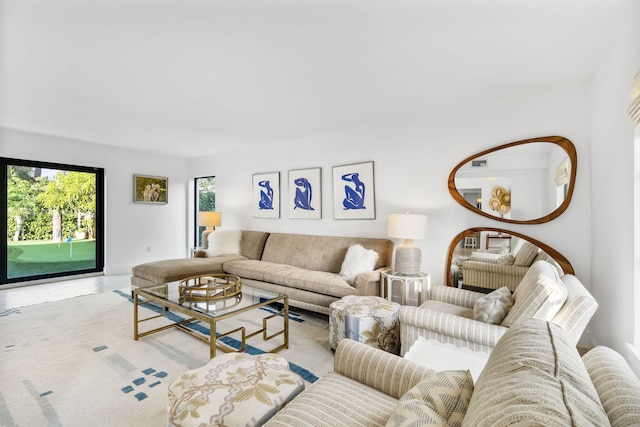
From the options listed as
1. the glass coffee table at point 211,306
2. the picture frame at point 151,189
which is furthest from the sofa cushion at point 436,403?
the picture frame at point 151,189

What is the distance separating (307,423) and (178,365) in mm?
1658

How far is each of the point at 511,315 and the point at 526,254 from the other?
1419 mm

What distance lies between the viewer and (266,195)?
517 cm

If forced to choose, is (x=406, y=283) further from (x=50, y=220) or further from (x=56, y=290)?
Answer: (x=50, y=220)

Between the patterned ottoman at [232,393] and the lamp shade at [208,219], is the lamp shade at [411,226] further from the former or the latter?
the lamp shade at [208,219]

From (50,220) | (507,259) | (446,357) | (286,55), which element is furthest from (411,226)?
(50,220)

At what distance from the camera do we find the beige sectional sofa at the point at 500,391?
610 mm

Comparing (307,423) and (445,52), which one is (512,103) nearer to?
(445,52)

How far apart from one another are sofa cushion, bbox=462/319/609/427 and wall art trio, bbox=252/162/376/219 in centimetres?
321

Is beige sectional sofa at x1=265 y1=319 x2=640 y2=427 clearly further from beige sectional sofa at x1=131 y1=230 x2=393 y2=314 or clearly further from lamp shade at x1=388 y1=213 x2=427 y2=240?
lamp shade at x1=388 y1=213 x2=427 y2=240

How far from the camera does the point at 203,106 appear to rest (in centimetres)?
329

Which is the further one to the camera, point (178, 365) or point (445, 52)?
point (178, 365)

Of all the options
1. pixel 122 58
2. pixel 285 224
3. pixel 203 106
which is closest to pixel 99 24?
pixel 122 58

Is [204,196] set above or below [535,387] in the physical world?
above
